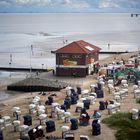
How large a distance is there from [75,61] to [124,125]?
854 inches

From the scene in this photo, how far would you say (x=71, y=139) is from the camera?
20.0 meters

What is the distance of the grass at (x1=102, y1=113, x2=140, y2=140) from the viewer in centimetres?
1991

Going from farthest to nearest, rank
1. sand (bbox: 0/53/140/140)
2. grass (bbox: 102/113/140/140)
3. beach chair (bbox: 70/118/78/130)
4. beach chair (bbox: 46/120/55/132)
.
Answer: beach chair (bbox: 70/118/78/130), beach chair (bbox: 46/120/55/132), sand (bbox: 0/53/140/140), grass (bbox: 102/113/140/140)

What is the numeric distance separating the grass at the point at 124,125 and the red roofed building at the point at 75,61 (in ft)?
62.3

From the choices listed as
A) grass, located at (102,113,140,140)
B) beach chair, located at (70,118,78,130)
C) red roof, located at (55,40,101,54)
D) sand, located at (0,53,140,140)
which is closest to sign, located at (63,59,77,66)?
red roof, located at (55,40,101,54)

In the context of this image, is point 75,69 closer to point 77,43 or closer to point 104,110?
point 77,43

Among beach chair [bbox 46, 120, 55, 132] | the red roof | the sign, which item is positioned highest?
the red roof

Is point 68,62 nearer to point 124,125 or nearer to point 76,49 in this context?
point 76,49

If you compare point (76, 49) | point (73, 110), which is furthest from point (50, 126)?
point (76, 49)

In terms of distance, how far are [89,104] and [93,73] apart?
17121 millimetres

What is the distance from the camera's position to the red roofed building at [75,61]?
42688mm

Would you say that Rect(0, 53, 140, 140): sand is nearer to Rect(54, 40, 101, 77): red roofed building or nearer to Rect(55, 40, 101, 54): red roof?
Rect(54, 40, 101, 77): red roofed building

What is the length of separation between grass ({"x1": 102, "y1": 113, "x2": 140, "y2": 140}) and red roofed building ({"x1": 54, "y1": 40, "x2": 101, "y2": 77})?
1898 cm

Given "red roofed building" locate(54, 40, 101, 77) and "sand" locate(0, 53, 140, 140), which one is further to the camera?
"red roofed building" locate(54, 40, 101, 77)
